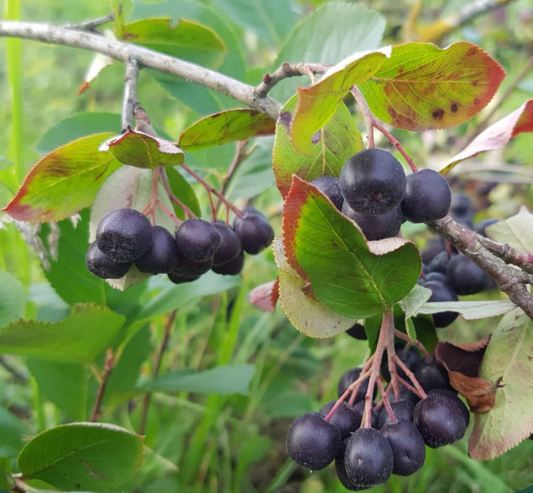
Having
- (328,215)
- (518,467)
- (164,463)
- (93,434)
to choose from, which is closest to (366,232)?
(328,215)

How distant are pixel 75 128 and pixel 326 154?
29.9 inches

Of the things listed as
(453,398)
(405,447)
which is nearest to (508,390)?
(453,398)

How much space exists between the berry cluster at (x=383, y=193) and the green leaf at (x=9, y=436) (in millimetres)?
803

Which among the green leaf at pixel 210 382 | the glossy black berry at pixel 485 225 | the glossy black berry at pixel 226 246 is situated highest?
the glossy black berry at pixel 226 246

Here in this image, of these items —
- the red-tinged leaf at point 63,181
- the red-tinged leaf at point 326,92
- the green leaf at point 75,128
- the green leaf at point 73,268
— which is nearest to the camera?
the red-tinged leaf at point 326,92

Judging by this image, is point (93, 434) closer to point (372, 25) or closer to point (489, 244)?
point (489, 244)

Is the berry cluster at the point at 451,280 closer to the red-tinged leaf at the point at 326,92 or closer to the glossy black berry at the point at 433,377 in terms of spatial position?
the glossy black berry at the point at 433,377

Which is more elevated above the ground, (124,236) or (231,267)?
(124,236)

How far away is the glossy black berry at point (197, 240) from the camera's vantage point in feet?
2.46

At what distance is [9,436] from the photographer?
3.44ft

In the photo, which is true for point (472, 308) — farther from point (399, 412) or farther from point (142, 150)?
point (142, 150)

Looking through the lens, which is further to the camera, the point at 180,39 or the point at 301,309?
the point at 180,39

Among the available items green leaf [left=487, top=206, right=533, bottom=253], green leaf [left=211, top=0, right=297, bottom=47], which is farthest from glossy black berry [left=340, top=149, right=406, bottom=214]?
green leaf [left=211, top=0, right=297, bottom=47]

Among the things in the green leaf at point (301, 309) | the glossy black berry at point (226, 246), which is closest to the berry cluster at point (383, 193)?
the green leaf at point (301, 309)
